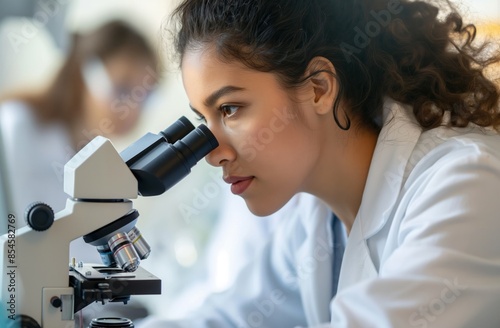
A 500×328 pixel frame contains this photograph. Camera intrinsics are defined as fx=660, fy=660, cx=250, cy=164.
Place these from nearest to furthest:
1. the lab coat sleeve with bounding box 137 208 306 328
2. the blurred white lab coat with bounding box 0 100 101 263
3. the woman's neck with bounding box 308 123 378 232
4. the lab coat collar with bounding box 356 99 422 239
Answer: the lab coat collar with bounding box 356 99 422 239 < the woman's neck with bounding box 308 123 378 232 < the lab coat sleeve with bounding box 137 208 306 328 < the blurred white lab coat with bounding box 0 100 101 263

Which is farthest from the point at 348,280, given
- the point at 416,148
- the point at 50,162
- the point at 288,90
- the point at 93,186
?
the point at 50,162

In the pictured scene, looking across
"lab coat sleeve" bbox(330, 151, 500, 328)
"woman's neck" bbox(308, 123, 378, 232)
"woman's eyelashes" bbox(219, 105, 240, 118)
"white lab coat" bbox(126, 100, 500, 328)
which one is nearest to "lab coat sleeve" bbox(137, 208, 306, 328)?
"white lab coat" bbox(126, 100, 500, 328)

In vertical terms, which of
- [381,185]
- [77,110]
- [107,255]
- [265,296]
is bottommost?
[265,296]

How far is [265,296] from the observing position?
5.88 feet

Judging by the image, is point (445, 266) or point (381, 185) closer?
point (445, 266)

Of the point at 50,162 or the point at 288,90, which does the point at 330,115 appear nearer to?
the point at 288,90

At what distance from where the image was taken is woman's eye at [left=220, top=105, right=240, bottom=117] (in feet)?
4.75

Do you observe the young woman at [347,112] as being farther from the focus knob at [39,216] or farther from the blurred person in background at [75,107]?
the blurred person in background at [75,107]

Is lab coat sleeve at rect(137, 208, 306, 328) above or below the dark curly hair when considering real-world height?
below

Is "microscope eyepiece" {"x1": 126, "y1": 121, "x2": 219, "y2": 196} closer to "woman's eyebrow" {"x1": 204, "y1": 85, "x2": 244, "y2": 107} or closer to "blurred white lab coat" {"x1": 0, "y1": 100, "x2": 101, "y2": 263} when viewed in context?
"woman's eyebrow" {"x1": 204, "y1": 85, "x2": 244, "y2": 107}

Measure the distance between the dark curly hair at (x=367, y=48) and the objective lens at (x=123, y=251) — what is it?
0.49m

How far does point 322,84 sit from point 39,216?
2.33 feet

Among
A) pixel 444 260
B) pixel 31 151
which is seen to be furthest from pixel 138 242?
pixel 31 151

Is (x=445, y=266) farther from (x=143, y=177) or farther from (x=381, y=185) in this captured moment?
(x=143, y=177)
